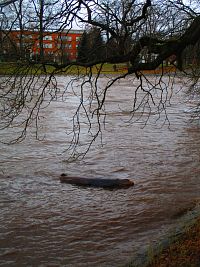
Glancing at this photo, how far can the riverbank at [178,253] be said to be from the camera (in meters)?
5.71

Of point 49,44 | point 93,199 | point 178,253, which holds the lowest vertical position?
point 93,199

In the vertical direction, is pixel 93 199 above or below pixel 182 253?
below

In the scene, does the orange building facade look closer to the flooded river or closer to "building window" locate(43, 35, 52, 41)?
"building window" locate(43, 35, 52, 41)

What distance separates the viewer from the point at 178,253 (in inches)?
238

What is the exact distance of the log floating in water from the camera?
1293 cm

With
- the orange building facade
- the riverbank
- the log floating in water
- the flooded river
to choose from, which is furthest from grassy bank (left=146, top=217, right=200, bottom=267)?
the log floating in water

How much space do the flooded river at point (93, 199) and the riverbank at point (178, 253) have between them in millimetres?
1287

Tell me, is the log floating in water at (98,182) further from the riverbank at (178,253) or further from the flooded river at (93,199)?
the riverbank at (178,253)

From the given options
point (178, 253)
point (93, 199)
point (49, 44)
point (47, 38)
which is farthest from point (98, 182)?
point (178, 253)

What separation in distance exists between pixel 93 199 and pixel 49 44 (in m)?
5.80

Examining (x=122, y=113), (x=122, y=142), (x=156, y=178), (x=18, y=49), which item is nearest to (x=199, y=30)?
(x=18, y=49)

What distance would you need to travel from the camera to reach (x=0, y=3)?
5.58 metres

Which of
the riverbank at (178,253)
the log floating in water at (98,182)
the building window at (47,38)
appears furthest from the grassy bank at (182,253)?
the log floating in water at (98,182)

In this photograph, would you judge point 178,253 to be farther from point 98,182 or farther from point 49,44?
point 98,182
